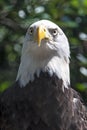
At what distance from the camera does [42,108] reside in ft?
31.3

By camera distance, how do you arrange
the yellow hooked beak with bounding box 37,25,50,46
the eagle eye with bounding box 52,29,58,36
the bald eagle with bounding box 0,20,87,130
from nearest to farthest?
the yellow hooked beak with bounding box 37,25,50,46 < the bald eagle with bounding box 0,20,87,130 < the eagle eye with bounding box 52,29,58,36

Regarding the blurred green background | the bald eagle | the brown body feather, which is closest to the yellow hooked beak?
the bald eagle

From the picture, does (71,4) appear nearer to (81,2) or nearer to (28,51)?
(81,2)

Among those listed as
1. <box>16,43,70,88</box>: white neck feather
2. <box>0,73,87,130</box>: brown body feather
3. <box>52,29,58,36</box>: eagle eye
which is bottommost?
<box>0,73,87,130</box>: brown body feather

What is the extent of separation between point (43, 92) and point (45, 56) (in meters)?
0.31

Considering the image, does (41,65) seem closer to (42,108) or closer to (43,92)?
(43,92)

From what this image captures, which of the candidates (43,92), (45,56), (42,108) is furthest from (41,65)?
(42,108)

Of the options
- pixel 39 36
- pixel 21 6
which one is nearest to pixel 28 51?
pixel 39 36

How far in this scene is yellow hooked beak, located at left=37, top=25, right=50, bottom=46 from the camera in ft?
30.7

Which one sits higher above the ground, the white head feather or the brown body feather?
the white head feather

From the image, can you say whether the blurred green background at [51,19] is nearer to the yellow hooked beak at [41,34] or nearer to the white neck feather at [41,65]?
the white neck feather at [41,65]

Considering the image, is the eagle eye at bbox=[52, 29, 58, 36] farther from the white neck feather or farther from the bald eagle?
the white neck feather

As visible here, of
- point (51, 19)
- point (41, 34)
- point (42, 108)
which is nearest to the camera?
point (41, 34)

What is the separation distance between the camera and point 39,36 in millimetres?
9344
